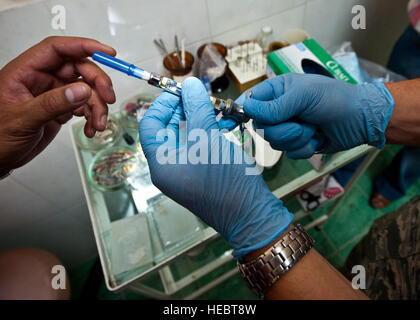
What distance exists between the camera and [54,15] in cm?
66

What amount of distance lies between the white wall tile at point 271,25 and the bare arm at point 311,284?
0.82 meters

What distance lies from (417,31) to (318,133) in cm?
86

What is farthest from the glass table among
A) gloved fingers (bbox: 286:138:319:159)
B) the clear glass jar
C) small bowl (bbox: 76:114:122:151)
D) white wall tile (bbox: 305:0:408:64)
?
white wall tile (bbox: 305:0:408:64)

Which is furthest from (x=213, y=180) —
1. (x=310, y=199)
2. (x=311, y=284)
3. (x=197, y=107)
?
(x=310, y=199)

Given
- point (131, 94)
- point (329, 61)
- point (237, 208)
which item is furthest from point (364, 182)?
point (131, 94)

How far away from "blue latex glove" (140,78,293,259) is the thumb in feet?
0.53

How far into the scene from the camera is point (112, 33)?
760 millimetres

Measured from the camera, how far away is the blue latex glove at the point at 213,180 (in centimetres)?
57

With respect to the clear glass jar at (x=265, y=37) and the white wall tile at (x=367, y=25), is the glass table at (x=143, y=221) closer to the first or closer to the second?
the clear glass jar at (x=265, y=37)

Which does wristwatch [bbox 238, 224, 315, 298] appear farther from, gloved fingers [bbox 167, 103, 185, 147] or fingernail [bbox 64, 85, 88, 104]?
fingernail [bbox 64, 85, 88, 104]

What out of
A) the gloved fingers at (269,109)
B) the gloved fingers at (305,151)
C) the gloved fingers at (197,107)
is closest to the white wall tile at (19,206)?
the gloved fingers at (197,107)

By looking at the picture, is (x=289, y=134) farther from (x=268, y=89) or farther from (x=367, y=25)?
(x=367, y=25)

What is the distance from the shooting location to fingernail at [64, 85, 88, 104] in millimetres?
484

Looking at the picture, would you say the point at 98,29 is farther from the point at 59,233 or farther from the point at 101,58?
the point at 59,233
